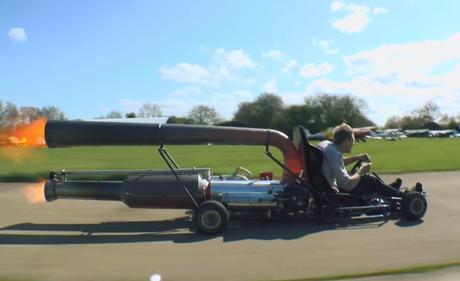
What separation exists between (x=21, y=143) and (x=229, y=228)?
781 centimetres

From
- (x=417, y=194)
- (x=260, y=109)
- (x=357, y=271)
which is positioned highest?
(x=260, y=109)

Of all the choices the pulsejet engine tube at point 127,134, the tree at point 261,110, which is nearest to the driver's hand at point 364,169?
the pulsejet engine tube at point 127,134

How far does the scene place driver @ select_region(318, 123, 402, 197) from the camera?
9438 millimetres

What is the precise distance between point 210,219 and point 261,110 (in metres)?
103

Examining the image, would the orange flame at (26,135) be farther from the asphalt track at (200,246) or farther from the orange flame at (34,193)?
the asphalt track at (200,246)

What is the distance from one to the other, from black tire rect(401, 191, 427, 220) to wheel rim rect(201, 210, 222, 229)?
3409mm

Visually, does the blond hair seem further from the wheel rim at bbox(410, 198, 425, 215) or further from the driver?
the wheel rim at bbox(410, 198, 425, 215)

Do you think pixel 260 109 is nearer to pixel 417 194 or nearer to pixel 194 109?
pixel 194 109

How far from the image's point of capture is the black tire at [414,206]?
31.1 ft

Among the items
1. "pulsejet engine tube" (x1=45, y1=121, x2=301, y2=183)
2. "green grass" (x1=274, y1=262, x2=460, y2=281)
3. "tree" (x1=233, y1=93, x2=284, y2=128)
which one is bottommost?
"green grass" (x1=274, y1=262, x2=460, y2=281)

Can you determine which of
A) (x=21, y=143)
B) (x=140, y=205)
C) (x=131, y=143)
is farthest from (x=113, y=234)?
(x=21, y=143)

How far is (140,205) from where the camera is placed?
9359mm

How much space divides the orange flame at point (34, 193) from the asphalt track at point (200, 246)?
1.56 meters

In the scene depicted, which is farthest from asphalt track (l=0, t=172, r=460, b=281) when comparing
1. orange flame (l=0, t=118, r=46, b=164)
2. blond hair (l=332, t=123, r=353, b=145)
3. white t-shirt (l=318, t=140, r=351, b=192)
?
orange flame (l=0, t=118, r=46, b=164)
